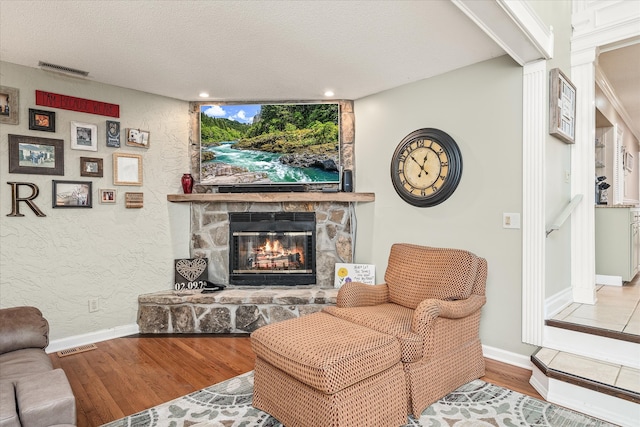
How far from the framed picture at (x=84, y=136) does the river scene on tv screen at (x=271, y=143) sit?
975mm

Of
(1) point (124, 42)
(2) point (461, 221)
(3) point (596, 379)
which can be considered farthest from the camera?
(2) point (461, 221)

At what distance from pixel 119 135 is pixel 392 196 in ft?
8.79

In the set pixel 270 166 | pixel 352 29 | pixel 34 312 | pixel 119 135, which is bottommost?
pixel 34 312

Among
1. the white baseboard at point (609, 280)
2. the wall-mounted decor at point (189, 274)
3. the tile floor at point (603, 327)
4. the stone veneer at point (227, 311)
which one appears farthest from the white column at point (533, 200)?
the wall-mounted decor at point (189, 274)

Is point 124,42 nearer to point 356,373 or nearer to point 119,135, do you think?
point 119,135

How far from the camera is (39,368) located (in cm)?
Result: 179

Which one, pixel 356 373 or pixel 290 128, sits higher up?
pixel 290 128

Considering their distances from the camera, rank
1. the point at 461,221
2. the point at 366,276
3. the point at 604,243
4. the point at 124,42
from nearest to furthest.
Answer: the point at 124,42 → the point at 461,221 → the point at 366,276 → the point at 604,243

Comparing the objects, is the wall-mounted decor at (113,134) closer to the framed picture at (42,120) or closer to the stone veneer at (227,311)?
the framed picture at (42,120)

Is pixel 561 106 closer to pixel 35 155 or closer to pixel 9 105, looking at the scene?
pixel 35 155

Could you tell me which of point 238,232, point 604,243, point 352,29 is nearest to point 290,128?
point 238,232

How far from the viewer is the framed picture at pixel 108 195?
3375 millimetres

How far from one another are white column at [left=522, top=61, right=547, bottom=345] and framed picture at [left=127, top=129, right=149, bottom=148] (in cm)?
337

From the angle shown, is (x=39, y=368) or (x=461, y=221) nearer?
(x=39, y=368)
